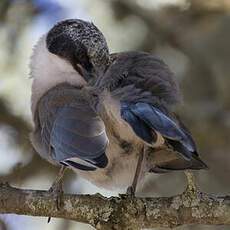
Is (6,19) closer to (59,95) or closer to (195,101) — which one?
(195,101)

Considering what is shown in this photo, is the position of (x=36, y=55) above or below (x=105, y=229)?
above

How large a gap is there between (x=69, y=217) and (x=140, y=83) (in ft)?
1.82

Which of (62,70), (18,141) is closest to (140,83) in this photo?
(62,70)

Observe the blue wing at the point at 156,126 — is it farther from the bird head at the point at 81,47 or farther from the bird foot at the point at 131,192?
the bird head at the point at 81,47

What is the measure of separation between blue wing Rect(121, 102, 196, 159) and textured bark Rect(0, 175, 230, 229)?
168 mm

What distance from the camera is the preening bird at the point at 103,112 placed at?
2.51 meters

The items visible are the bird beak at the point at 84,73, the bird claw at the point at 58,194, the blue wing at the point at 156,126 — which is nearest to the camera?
the blue wing at the point at 156,126

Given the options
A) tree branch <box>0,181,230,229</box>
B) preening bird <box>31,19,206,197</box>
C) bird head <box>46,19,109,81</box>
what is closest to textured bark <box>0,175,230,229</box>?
tree branch <box>0,181,230,229</box>

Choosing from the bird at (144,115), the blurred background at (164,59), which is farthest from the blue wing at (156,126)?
the blurred background at (164,59)

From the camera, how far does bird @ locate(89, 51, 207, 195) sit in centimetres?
248

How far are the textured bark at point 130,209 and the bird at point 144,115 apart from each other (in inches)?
3.7

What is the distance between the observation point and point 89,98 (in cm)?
285

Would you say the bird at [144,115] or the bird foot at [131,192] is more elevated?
the bird at [144,115]

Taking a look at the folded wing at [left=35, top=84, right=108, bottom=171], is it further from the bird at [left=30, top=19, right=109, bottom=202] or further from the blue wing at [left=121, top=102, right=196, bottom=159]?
the blue wing at [left=121, top=102, right=196, bottom=159]
